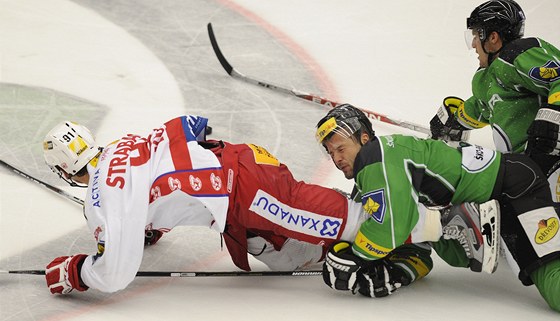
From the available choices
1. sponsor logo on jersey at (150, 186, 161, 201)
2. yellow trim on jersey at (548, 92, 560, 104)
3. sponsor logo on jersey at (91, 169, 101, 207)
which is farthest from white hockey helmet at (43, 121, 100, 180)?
yellow trim on jersey at (548, 92, 560, 104)

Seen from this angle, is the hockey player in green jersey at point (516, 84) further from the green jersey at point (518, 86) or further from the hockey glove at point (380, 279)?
the hockey glove at point (380, 279)

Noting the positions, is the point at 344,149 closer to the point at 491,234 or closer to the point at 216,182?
the point at 216,182

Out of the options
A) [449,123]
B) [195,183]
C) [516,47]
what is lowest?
[195,183]

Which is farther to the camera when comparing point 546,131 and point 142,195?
point 546,131

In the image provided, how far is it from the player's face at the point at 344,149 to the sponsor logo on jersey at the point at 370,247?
0.84 ft

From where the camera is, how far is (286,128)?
5402mm

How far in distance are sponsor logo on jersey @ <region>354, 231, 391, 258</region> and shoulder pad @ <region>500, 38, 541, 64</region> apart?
110 cm

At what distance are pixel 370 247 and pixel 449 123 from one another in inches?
58.5

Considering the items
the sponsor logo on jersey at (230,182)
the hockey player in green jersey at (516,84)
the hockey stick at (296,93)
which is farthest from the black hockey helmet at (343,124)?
the hockey stick at (296,93)

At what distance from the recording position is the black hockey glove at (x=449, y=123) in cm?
502

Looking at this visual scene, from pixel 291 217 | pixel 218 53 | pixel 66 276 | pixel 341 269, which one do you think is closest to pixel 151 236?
pixel 66 276

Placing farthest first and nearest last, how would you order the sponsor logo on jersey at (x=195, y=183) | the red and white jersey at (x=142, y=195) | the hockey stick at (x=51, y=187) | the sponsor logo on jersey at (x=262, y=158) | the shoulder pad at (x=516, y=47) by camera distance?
the hockey stick at (x=51, y=187) → the shoulder pad at (x=516, y=47) → the sponsor logo on jersey at (x=262, y=158) → the sponsor logo on jersey at (x=195, y=183) → the red and white jersey at (x=142, y=195)

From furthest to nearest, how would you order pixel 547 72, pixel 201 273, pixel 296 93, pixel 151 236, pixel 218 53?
pixel 218 53, pixel 296 93, pixel 151 236, pixel 547 72, pixel 201 273

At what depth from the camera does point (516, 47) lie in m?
4.31
